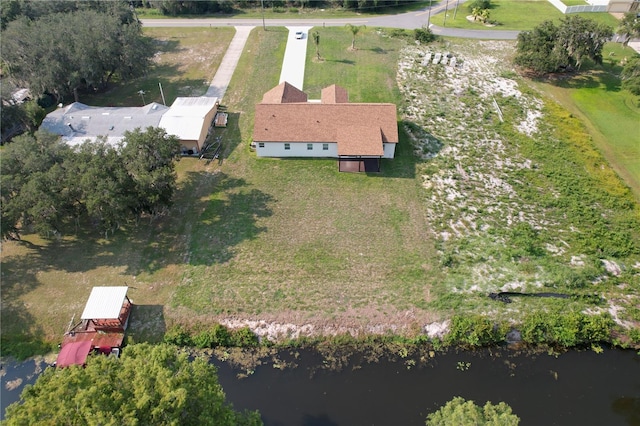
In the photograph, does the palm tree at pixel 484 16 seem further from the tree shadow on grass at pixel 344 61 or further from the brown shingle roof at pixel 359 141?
the brown shingle roof at pixel 359 141

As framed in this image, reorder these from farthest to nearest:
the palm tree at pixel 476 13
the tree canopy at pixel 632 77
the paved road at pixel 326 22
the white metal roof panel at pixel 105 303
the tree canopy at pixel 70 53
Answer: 1. the palm tree at pixel 476 13
2. the paved road at pixel 326 22
3. the tree canopy at pixel 632 77
4. the tree canopy at pixel 70 53
5. the white metal roof panel at pixel 105 303

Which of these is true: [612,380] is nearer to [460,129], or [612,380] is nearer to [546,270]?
[546,270]

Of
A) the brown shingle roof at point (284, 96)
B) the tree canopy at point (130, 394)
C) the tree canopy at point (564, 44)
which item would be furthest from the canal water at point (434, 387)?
the tree canopy at point (564, 44)

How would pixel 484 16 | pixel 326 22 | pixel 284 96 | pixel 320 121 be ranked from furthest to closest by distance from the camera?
pixel 326 22
pixel 484 16
pixel 284 96
pixel 320 121

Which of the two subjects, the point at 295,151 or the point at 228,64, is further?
the point at 228,64

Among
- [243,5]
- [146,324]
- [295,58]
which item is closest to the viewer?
[146,324]

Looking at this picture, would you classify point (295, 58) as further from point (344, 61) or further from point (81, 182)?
point (81, 182)

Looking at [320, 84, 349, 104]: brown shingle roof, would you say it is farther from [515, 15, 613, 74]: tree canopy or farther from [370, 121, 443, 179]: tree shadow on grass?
[515, 15, 613, 74]: tree canopy

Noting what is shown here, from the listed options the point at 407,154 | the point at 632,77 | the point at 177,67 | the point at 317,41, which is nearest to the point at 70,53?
the point at 177,67
